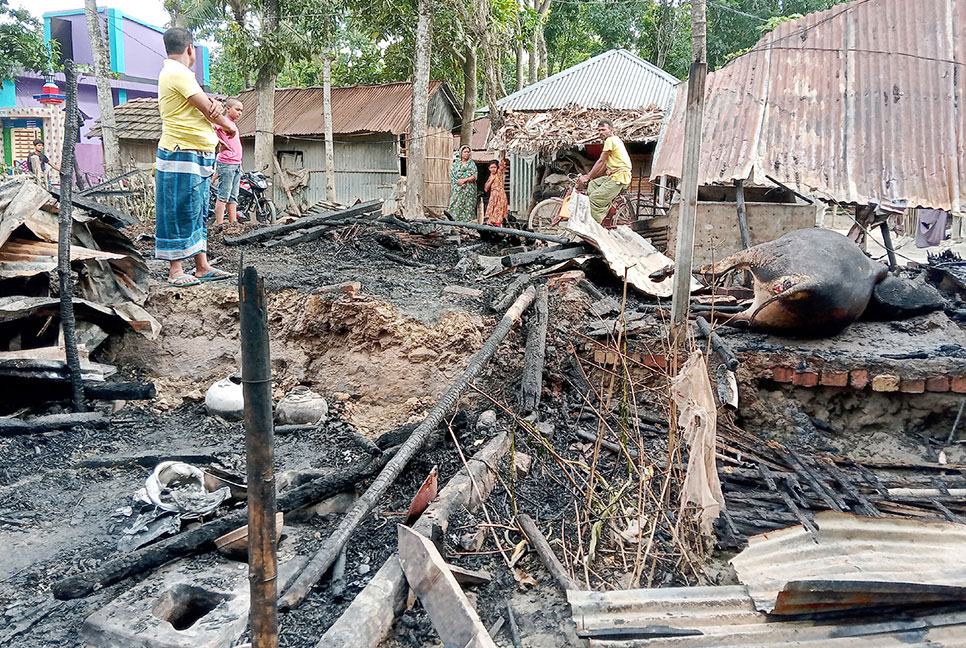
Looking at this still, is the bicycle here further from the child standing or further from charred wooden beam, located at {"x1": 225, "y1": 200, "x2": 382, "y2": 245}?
the child standing

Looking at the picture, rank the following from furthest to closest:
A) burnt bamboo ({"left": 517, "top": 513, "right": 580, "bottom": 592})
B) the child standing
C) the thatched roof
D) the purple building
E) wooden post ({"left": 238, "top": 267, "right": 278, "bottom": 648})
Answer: the purple building < the thatched roof < the child standing < burnt bamboo ({"left": 517, "top": 513, "right": 580, "bottom": 592}) < wooden post ({"left": 238, "top": 267, "right": 278, "bottom": 648})

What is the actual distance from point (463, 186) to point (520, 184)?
4927 mm

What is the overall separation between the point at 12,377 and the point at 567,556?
4.02 metres

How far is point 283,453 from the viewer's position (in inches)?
177

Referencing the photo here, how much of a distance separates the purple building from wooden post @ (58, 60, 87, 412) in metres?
17.2

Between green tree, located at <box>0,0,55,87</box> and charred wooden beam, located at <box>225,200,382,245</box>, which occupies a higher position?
green tree, located at <box>0,0,55,87</box>

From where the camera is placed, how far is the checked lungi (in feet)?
17.0

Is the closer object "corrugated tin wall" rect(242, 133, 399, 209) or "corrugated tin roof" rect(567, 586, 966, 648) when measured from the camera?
"corrugated tin roof" rect(567, 586, 966, 648)

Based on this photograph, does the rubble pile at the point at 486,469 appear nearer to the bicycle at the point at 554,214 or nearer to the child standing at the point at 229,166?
the child standing at the point at 229,166

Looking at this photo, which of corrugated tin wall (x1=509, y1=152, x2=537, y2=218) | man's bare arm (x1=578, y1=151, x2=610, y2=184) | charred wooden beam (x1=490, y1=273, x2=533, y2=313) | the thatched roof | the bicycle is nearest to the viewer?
charred wooden beam (x1=490, y1=273, x2=533, y2=313)

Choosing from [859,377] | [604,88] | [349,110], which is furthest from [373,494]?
[349,110]

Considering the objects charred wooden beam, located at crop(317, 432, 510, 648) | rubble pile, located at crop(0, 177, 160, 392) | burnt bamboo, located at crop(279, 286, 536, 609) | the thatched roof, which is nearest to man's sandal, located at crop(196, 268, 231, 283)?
rubble pile, located at crop(0, 177, 160, 392)

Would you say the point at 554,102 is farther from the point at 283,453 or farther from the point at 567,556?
the point at 567,556

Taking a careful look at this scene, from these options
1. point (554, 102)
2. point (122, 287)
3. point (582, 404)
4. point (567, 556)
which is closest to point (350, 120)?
point (554, 102)
